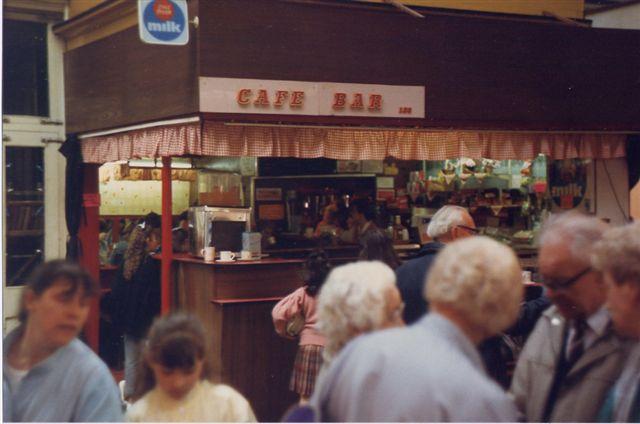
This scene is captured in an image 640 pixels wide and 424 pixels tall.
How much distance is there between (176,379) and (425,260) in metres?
1.89

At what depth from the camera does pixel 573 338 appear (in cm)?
344

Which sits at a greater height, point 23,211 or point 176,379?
point 23,211

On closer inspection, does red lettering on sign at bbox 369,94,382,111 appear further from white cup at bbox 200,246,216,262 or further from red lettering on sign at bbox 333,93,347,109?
white cup at bbox 200,246,216,262

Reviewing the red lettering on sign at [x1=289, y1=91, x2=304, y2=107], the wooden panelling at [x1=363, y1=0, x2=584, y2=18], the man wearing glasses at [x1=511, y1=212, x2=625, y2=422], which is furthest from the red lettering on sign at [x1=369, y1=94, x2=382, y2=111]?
the man wearing glasses at [x1=511, y1=212, x2=625, y2=422]

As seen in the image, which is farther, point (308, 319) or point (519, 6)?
point (519, 6)

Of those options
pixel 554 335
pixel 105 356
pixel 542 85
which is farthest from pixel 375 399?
pixel 105 356

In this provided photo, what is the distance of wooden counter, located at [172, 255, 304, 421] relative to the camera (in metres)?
7.47

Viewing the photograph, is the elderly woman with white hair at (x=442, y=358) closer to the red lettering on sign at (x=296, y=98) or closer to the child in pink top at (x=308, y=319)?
the child in pink top at (x=308, y=319)

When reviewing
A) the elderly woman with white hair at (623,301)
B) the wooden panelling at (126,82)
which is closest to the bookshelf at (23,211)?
the wooden panelling at (126,82)

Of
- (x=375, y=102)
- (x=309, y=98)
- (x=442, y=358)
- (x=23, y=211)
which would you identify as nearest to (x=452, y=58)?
(x=375, y=102)

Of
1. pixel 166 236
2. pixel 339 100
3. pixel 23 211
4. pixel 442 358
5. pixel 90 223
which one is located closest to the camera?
pixel 442 358

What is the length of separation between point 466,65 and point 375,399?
245 inches

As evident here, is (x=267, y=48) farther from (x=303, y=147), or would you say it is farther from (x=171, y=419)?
(x=171, y=419)

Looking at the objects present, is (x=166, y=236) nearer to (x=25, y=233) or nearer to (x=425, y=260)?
(x=25, y=233)
